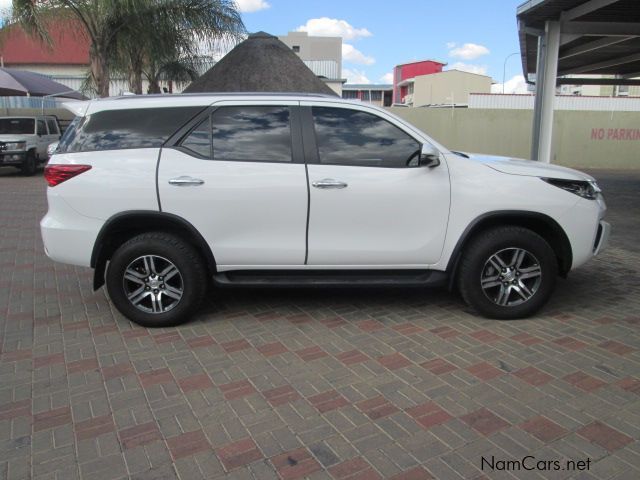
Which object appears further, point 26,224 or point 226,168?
point 26,224

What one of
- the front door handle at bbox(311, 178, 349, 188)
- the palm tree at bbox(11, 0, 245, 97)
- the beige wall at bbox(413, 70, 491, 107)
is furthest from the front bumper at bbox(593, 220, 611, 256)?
the beige wall at bbox(413, 70, 491, 107)

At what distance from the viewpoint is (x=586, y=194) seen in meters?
4.70

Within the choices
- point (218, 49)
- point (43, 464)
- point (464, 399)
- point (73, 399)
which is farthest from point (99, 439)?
point (218, 49)

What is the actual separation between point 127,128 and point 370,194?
2015 mm

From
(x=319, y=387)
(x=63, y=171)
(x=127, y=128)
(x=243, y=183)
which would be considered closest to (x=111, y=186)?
(x=63, y=171)

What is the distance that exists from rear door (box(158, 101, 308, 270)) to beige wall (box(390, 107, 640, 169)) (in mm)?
16901

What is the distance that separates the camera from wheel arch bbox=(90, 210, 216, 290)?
4410 mm

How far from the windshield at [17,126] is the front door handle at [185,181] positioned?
1607cm

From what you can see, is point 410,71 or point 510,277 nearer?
point 510,277

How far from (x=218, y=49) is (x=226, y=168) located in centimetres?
1324

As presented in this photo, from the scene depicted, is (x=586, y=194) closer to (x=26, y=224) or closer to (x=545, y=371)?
(x=545, y=371)

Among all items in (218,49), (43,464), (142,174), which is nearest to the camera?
(43,464)

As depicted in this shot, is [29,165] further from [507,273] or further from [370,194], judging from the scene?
[507,273]

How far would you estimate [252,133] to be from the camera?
15.0 ft
